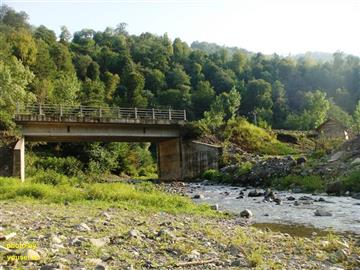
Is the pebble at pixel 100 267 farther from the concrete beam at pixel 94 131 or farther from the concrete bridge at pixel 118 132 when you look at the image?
the concrete beam at pixel 94 131

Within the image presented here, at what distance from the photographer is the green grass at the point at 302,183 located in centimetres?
2414

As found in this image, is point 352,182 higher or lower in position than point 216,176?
higher

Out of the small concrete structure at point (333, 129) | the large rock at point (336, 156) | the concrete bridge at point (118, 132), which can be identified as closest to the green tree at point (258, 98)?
the small concrete structure at point (333, 129)

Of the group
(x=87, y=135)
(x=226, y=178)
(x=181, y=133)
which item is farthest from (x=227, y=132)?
(x=87, y=135)

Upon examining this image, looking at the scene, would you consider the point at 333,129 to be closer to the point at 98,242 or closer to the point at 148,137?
the point at 148,137

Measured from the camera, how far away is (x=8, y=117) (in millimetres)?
36375

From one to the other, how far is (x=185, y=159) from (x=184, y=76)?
78321 millimetres

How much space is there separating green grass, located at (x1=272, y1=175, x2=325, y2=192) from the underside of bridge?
14.1m

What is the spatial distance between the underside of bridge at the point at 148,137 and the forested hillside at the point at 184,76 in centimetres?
2830

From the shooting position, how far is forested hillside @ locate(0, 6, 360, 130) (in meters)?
89.5

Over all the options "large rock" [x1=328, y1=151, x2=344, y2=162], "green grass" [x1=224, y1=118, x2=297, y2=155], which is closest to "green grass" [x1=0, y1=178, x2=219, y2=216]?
"large rock" [x1=328, y1=151, x2=344, y2=162]

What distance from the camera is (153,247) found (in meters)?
7.62

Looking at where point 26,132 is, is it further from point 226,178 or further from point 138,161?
point 138,161

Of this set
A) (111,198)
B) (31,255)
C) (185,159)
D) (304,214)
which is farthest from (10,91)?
(31,255)
